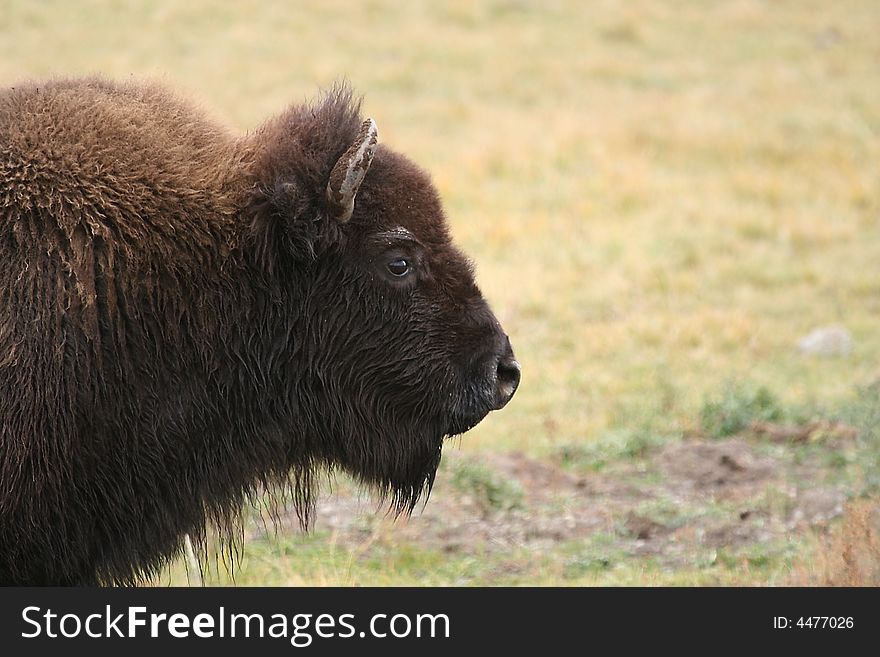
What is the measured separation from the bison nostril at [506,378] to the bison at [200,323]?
11 millimetres

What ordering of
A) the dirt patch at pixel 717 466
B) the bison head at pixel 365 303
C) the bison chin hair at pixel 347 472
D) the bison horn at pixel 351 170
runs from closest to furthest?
the bison horn at pixel 351 170, the bison head at pixel 365 303, the bison chin hair at pixel 347 472, the dirt patch at pixel 717 466

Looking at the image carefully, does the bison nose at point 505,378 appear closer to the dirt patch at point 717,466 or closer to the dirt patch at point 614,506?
the dirt patch at point 614,506

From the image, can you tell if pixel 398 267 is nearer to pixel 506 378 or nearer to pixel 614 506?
pixel 506 378

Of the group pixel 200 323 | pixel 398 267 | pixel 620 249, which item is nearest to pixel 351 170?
pixel 398 267

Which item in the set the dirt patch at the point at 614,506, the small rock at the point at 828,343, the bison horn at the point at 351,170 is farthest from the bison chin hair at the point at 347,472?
the small rock at the point at 828,343

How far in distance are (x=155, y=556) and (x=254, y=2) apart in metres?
19.8

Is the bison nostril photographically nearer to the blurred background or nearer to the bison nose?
the bison nose

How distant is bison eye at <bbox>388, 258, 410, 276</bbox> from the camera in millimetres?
4637

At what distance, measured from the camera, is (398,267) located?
4.64 metres

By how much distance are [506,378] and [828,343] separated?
240 inches

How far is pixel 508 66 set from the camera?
20219 mm

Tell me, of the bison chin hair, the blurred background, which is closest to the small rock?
the blurred background

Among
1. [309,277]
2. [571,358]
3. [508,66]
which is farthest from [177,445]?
[508,66]

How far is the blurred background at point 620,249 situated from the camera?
6426 mm
